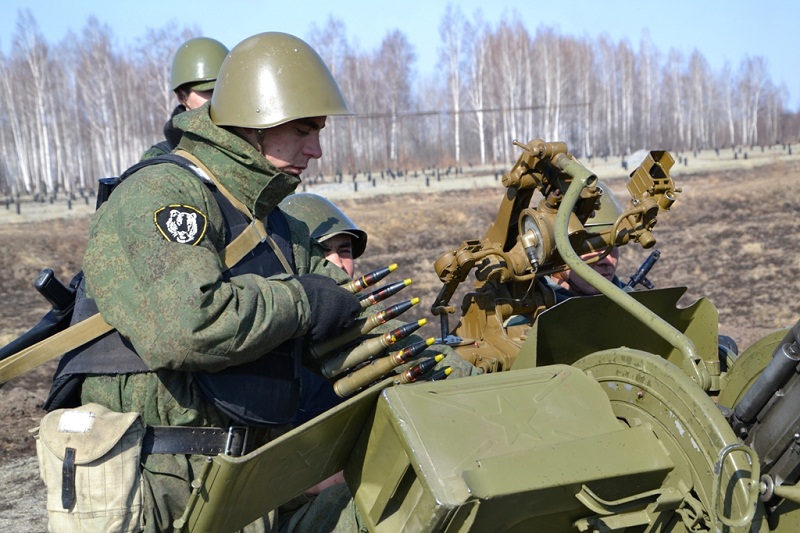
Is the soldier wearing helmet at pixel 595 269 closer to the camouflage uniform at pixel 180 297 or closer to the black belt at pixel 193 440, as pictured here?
the camouflage uniform at pixel 180 297

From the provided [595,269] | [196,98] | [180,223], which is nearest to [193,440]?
[180,223]

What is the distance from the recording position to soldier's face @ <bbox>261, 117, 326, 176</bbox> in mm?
A: 3393

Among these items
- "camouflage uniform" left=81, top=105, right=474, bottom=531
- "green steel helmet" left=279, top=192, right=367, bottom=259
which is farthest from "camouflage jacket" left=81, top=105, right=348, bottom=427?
"green steel helmet" left=279, top=192, right=367, bottom=259

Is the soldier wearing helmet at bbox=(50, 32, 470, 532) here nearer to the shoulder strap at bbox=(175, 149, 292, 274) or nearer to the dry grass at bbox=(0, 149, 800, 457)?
the shoulder strap at bbox=(175, 149, 292, 274)

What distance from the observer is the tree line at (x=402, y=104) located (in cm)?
4919

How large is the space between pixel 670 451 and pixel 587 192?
6.23 ft

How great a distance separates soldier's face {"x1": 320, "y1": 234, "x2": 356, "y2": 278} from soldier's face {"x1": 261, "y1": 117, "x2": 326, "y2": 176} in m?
2.06

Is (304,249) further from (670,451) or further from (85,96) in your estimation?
(85,96)

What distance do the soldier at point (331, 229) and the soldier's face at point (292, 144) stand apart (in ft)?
6.23

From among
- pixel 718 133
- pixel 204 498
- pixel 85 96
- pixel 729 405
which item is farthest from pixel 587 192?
pixel 718 133

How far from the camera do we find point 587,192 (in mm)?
4449

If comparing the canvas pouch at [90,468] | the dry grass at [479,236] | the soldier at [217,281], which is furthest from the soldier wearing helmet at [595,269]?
the dry grass at [479,236]

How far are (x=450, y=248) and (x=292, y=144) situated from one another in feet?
56.8

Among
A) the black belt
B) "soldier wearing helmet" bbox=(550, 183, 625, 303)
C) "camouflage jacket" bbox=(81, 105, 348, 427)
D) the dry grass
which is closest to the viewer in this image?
"camouflage jacket" bbox=(81, 105, 348, 427)
